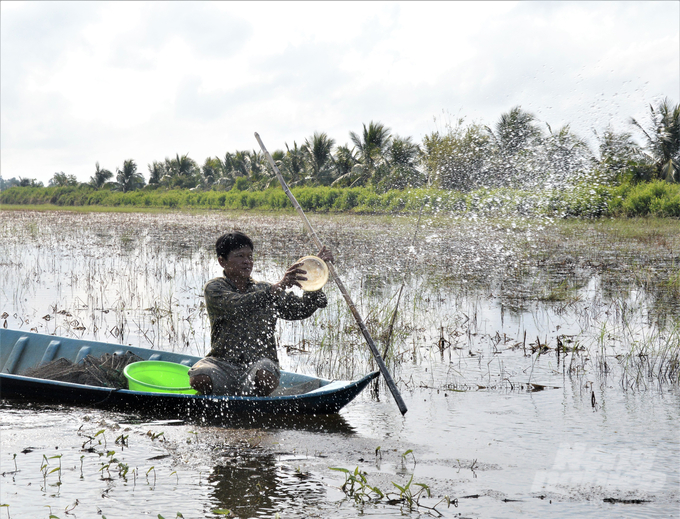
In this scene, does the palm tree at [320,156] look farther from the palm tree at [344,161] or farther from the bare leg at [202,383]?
the bare leg at [202,383]

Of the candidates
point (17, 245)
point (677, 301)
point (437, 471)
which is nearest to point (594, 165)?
point (677, 301)

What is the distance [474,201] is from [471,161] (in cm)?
112

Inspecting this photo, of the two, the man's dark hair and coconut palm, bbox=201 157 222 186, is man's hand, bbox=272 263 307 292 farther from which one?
coconut palm, bbox=201 157 222 186

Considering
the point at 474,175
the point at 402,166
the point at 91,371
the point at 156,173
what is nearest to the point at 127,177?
the point at 156,173

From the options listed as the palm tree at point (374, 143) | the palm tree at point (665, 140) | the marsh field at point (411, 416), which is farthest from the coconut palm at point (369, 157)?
the marsh field at point (411, 416)

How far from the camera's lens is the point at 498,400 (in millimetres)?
4535

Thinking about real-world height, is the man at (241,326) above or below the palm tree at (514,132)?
below

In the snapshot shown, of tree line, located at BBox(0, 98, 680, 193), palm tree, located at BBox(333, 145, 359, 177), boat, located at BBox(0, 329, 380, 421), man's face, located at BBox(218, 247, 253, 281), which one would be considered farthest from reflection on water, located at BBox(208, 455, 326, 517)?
palm tree, located at BBox(333, 145, 359, 177)

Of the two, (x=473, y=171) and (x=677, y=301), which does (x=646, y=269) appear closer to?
(x=677, y=301)

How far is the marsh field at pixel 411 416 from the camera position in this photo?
117 inches

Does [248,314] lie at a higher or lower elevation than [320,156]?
lower

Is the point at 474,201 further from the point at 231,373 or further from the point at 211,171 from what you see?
the point at 211,171

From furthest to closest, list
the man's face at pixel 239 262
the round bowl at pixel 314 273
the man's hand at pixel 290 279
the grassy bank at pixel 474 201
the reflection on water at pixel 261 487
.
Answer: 1. the grassy bank at pixel 474 201
2. the man's face at pixel 239 262
3. the round bowl at pixel 314 273
4. the man's hand at pixel 290 279
5. the reflection on water at pixel 261 487

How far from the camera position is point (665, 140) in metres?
24.0
